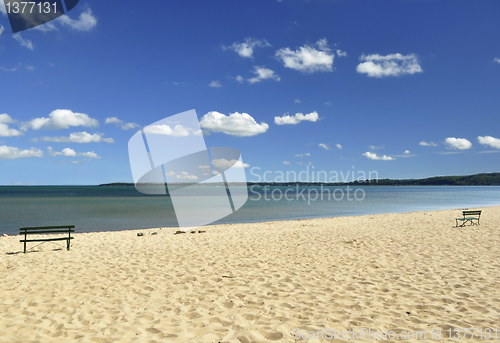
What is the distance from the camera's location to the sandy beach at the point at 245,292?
13.4 feet

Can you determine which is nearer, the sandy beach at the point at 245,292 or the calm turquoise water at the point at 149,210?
Answer: the sandy beach at the point at 245,292

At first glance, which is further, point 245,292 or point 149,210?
point 149,210

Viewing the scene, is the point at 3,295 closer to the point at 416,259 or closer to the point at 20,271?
the point at 20,271

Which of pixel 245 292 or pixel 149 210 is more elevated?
pixel 245 292

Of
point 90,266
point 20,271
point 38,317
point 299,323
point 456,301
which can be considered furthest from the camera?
point 90,266

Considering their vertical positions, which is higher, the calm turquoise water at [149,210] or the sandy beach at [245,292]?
the sandy beach at [245,292]

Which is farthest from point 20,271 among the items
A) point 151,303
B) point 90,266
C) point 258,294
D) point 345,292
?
point 345,292

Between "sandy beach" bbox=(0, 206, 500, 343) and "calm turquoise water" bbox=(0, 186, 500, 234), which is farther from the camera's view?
"calm turquoise water" bbox=(0, 186, 500, 234)

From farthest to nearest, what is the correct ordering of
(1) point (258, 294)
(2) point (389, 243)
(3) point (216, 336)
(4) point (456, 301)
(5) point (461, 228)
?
Result: (5) point (461, 228), (2) point (389, 243), (1) point (258, 294), (4) point (456, 301), (3) point (216, 336)

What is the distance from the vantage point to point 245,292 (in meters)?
5.55

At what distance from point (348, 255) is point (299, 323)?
4.96 metres

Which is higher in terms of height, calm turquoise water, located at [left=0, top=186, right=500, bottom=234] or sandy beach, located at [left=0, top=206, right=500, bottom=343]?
sandy beach, located at [left=0, top=206, right=500, bottom=343]

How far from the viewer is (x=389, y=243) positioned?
1048cm

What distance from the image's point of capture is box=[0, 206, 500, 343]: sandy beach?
4.08 metres
